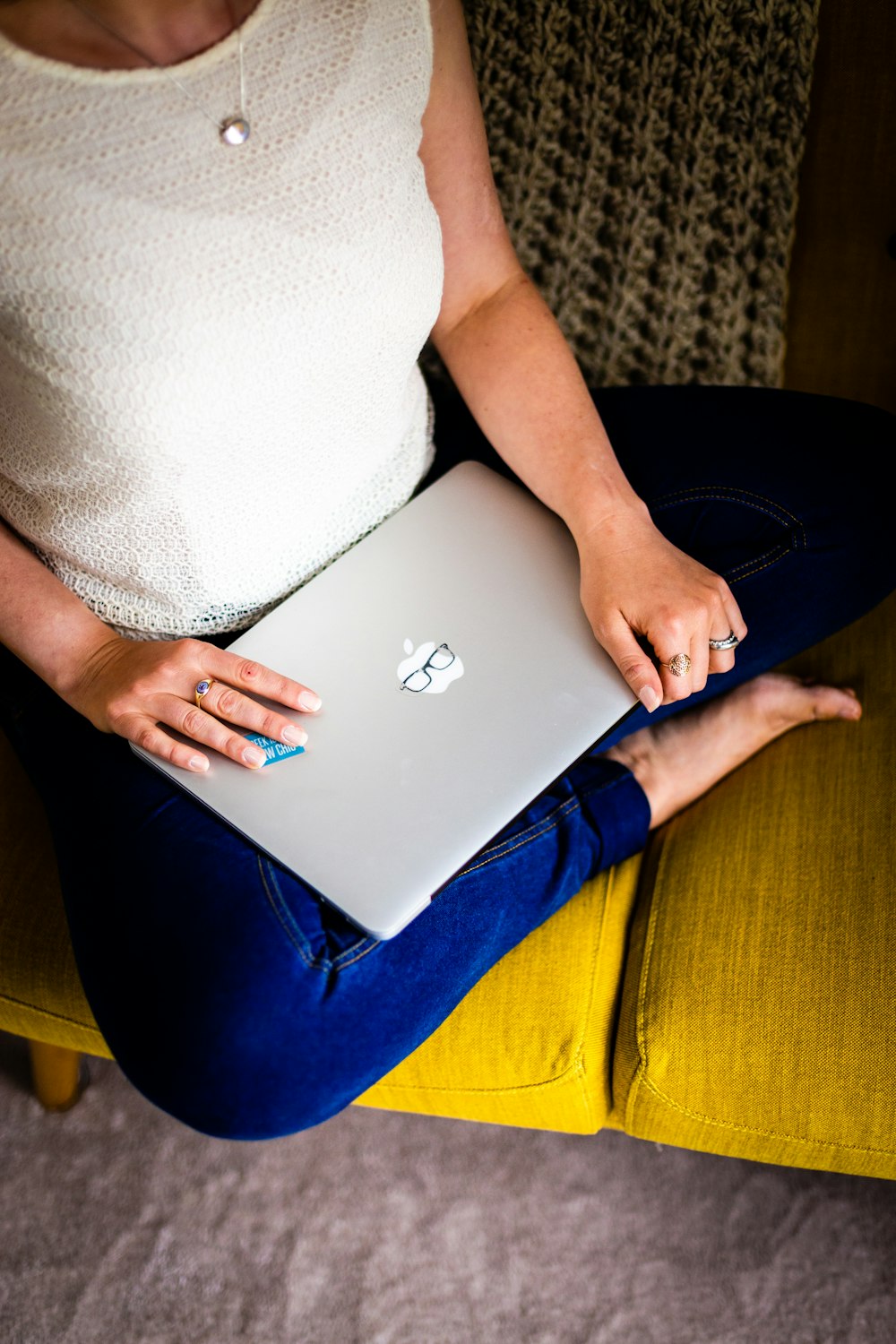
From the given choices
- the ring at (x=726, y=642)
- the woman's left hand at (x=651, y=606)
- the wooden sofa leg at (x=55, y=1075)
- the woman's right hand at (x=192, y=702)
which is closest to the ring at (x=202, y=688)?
the woman's right hand at (x=192, y=702)

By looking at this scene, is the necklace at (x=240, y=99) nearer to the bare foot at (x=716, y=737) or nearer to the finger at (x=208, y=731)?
the finger at (x=208, y=731)

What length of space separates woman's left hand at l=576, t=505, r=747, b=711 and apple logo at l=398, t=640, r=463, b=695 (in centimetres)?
13

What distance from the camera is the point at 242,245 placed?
2.35 ft

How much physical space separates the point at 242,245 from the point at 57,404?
0.59ft

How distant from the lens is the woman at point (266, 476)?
696 mm

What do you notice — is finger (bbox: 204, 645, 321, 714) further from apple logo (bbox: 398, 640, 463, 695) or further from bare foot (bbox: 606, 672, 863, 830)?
bare foot (bbox: 606, 672, 863, 830)

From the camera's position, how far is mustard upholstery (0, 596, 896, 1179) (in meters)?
0.83

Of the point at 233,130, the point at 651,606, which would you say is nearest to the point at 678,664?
the point at 651,606

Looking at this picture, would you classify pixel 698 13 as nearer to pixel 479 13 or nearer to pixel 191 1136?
pixel 479 13

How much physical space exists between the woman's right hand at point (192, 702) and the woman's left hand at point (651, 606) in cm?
25

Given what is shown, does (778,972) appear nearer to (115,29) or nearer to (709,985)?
(709,985)

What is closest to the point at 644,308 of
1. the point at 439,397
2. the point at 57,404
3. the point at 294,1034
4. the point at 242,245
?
the point at 439,397

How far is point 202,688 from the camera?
2.58 ft

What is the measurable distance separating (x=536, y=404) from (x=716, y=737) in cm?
39
